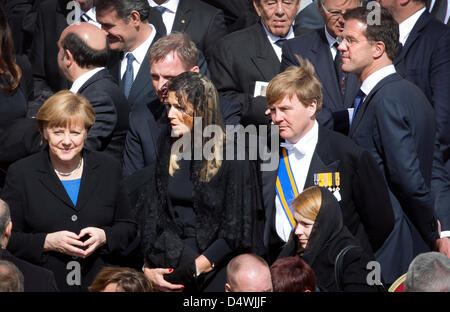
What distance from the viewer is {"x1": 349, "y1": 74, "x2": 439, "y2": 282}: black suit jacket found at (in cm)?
550

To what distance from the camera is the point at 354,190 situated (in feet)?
17.8

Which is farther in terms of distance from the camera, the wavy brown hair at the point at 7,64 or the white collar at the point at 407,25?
the white collar at the point at 407,25

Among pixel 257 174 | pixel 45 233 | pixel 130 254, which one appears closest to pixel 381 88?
pixel 257 174

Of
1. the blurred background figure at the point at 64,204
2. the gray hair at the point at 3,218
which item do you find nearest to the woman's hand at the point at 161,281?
the blurred background figure at the point at 64,204

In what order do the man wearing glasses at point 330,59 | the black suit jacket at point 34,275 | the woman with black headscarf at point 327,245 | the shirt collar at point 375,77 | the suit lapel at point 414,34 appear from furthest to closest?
1. the suit lapel at point 414,34
2. the man wearing glasses at point 330,59
3. the shirt collar at point 375,77
4. the woman with black headscarf at point 327,245
5. the black suit jacket at point 34,275

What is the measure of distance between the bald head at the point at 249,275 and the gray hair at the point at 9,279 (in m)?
1.07

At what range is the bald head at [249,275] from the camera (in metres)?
4.55

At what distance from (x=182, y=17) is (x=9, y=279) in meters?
3.61

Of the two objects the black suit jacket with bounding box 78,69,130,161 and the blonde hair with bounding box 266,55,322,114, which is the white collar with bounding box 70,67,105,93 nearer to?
the black suit jacket with bounding box 78,69,130,161

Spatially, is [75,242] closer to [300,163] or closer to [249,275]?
[249,275]

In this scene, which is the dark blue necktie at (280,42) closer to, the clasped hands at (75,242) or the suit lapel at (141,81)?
the suit lapel at (141,81)

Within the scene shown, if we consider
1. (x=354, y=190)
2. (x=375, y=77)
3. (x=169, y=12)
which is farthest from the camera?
(x=169, y=12)

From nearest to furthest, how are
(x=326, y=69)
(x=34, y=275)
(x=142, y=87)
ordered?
(x=34, y=275) → (x=326, y=69) → (x=142, y=87)

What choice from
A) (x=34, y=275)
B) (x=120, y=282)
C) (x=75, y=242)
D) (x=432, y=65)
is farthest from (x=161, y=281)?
(x=432, y=65)
